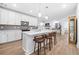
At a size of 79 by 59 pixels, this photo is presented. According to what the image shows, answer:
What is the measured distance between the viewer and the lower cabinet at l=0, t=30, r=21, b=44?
3.91 m

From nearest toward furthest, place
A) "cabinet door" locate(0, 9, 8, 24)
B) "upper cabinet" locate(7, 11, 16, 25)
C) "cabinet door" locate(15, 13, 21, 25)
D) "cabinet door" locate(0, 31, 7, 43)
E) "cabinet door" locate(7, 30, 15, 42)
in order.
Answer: "cabinet door" locate(0, 31, 7, 43), "cabinet door" locate(0, 9, 8, 24), "cabinet door" locate(7, 30, 15, 42), "upper cabinet" locate(7, 11, 16, 25), "cabinet door" locate(15, 13, 21, 25)

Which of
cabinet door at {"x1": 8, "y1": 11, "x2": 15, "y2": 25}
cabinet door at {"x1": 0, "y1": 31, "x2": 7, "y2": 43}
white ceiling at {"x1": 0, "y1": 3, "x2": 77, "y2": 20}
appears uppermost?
white ceiling at {"x1": 0, "y1": 3, "x2": 77, "y2": 20}

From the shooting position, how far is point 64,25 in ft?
13.8

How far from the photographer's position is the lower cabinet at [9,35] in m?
3.91

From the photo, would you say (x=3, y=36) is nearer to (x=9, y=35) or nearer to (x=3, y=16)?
(x=9, y=35)

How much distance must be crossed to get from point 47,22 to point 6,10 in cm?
235

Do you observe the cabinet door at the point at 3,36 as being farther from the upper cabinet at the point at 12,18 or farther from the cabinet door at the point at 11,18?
the cabinet door at the point at 11,18

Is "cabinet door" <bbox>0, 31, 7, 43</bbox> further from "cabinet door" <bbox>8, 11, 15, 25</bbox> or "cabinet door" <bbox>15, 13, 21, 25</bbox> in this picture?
"cabinet door" <bbox>15, 13, 21, 25</bbox>

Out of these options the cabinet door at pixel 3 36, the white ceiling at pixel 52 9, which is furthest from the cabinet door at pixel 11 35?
the white ceiling at pixel 52 9

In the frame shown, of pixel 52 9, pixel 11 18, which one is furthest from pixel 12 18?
pixel 52 9

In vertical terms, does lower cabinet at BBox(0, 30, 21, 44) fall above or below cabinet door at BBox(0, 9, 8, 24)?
below

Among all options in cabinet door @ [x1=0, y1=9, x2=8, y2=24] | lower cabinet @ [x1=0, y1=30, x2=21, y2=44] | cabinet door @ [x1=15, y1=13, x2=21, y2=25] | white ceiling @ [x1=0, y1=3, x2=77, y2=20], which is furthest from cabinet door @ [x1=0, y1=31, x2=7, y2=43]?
white ceiling @ [x1=0, y1=3, x2=77, y2=20]
